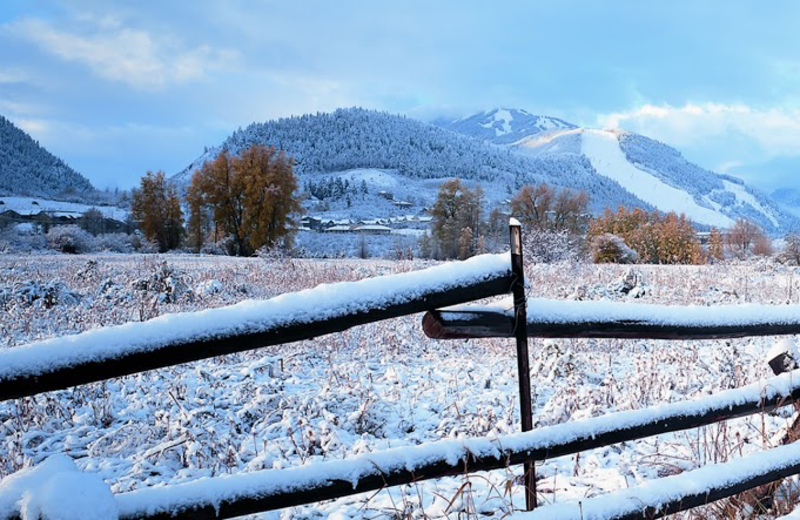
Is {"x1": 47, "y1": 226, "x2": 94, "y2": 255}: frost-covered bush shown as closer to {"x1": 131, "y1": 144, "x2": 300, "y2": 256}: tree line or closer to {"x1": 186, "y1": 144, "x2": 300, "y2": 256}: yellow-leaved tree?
{"x1": 131, "y1": 144, "x2": 300, "y2": 256}: tree line

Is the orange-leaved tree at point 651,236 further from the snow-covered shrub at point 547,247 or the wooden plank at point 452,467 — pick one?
the wooden plank at point 452,467

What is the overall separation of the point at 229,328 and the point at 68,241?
42741mm

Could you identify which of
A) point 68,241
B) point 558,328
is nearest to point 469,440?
point 558,328

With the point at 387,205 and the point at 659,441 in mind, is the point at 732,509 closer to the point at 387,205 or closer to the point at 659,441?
the point at 659,441

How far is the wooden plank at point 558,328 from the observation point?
220cm

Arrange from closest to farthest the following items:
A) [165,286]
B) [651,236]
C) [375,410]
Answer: [375,410] → [165,286] → [651,236]

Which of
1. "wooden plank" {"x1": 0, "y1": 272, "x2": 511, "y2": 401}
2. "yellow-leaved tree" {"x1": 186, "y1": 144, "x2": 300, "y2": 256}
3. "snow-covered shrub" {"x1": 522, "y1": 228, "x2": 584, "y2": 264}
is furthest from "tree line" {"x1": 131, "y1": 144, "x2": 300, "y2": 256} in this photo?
"wooden plank" {"x1": 0, "y1": 272, "x2": 511, "y2": 401}

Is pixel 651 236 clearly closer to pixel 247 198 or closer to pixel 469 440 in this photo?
pixel 247 198

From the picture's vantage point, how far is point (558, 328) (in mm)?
2441

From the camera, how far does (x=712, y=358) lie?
6328 mm

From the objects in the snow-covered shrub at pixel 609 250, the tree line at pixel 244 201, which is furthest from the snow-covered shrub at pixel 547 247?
the tree line at pixel 244 201

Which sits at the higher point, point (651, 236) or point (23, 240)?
point (23, 240)

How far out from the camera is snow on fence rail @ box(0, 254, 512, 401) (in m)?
1.59

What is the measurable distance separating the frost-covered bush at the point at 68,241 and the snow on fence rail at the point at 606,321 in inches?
1675
